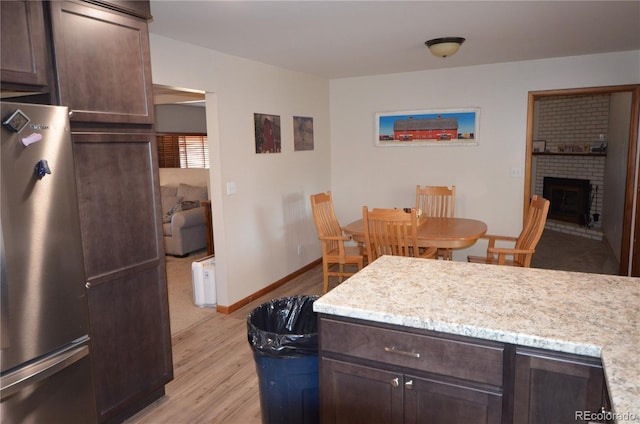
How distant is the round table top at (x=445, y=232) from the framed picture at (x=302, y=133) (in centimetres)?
130

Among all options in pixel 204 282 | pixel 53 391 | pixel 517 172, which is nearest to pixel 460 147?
pixel 517 172

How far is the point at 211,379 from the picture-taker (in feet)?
9.59

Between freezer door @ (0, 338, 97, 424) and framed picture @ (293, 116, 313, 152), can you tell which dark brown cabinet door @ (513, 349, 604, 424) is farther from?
framed picture @ (293, 116, 313, 152)

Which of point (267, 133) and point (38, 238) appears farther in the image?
point (267, 133)

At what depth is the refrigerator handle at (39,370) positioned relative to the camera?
5.53 feet

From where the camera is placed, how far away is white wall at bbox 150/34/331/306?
3.69 m

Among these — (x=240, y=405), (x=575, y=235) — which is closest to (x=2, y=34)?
(x=240, y=405)

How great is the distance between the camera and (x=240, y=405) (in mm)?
2619

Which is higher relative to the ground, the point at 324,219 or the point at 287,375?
the point at 324,219

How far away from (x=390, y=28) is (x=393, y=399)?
2.63 meters

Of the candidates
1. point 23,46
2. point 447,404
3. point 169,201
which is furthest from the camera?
point 169,201

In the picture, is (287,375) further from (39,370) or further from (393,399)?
(39,370)

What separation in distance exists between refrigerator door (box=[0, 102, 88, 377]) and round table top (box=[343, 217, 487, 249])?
2441mm

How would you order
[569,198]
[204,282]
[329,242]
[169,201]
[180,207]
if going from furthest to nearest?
1. [569,198]
2. [169,201]
3. [180,207]
4. [329,242]
5. [204,282]
